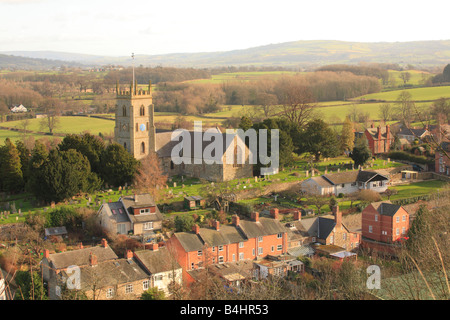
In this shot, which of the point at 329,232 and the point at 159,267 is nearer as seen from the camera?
the point at 159,267

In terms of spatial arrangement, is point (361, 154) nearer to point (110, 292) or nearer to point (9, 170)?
point (9, 170)

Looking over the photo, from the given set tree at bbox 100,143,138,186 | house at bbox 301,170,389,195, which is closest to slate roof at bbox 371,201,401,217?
house at bbox 301,170,389,195

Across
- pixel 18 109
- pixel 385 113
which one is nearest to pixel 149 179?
pixel 385 113

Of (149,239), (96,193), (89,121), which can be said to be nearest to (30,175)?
(96,193)

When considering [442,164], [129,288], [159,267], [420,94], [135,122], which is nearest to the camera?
[129,288]

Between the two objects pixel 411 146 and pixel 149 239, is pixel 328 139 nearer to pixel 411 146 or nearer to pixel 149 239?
pixel 411 146

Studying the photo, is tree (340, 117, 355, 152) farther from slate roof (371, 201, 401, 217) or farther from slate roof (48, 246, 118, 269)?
slate roof (48, 246, 118, 269)

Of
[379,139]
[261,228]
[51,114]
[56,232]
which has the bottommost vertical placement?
[56,232]
